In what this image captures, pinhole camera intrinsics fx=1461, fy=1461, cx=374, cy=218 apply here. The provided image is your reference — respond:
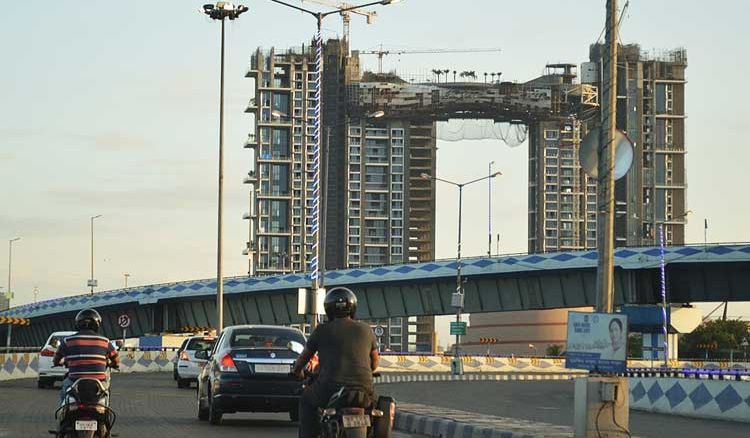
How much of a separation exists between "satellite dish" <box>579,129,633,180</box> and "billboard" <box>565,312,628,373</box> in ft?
5.44

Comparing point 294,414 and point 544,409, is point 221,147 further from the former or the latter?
point 294,414

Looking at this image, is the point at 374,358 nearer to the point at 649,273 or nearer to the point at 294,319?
the point at 649,273

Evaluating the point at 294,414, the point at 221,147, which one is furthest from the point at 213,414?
the point at 221,147

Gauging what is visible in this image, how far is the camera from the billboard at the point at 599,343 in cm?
1634

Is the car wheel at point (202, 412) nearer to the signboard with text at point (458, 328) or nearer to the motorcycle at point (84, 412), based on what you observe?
the motorcycle at point (84, 412)

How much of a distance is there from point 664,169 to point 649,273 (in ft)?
368

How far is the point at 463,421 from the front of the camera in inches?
859

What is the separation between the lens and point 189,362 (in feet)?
136

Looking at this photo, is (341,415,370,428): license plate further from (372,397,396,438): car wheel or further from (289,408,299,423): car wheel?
(289,408,299,423): car wheel

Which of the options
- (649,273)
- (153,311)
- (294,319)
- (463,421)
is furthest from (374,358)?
(153,311)

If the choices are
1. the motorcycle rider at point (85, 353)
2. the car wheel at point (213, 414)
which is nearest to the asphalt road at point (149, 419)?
the car wheel at point (213, 414)

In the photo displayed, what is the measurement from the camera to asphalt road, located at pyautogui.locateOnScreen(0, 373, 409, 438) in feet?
66.3

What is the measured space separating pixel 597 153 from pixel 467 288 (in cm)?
6514

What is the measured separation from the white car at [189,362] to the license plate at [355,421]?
101ft
